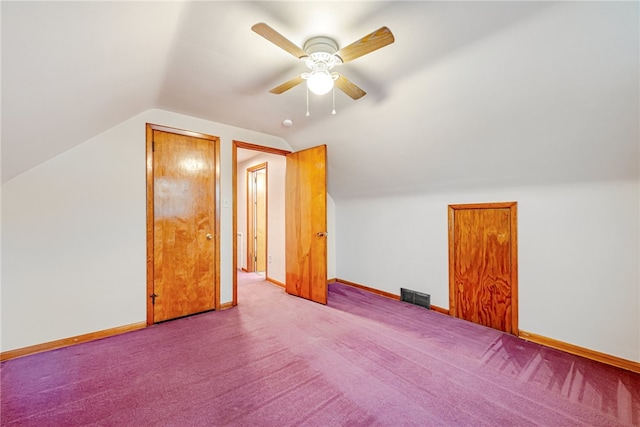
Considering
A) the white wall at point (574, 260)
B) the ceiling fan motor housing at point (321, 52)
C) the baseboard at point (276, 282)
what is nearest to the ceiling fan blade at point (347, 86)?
the ceiling fan motor housing at point (321, 52)

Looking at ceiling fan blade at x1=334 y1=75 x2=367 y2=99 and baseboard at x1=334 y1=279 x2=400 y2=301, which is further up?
ceiling fan blade at x1=334 y1=75 x2=367 y2=99

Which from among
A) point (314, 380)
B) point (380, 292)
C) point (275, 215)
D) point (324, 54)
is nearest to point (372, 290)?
point (380, 292)

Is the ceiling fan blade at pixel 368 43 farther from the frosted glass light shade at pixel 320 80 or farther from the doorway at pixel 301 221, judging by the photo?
the doorway at pixel 301 221

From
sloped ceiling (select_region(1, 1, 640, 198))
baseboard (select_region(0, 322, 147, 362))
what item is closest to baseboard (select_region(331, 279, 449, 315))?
sloped ceiling (select_region(1, 1, 640, 198))

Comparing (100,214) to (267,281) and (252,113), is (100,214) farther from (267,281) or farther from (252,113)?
(267,281)

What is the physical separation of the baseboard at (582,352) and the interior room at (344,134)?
11 mm

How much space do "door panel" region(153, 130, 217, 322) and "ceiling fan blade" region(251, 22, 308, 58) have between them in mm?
1989

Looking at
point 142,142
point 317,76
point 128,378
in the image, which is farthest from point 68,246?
point 317,76

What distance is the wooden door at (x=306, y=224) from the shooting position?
3359 mm

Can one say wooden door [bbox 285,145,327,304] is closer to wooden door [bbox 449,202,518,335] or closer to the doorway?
the doorway

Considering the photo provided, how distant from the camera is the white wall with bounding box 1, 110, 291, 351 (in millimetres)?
2135

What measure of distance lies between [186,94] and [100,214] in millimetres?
1401

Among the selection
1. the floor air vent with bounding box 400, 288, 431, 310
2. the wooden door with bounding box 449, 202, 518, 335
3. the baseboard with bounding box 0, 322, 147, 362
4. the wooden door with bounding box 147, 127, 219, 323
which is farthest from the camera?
the floor air vent with bounding box 400, 288, 431, 310

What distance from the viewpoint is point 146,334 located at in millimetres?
2529
